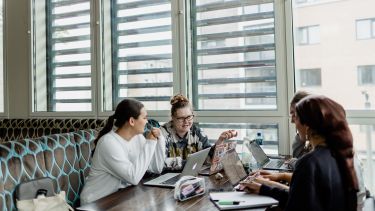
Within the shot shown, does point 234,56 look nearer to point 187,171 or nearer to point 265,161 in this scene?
point 265,161

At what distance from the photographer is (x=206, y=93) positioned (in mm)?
3217

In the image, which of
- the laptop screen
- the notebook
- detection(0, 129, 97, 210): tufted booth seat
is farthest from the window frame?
the laptop screen

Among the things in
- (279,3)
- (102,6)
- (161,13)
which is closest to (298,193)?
(279,3)

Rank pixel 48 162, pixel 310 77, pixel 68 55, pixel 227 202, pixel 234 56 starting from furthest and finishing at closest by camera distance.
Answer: pixel 68 55 → pixel 234 56 → pixel 310 77 → pixel 48 162 → pixel 227 202

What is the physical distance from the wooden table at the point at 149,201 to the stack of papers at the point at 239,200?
0.12 feet

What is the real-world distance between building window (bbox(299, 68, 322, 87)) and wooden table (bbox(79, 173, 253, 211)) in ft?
4.56

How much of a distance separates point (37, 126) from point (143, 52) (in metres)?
1.39

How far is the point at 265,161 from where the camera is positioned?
2430 mm

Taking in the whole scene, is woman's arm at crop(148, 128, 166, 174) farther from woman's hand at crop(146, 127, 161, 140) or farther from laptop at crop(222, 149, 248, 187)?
laptop at crop(222, 149, 248, 187)

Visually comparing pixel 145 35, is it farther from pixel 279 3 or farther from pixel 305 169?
pixel 305 169

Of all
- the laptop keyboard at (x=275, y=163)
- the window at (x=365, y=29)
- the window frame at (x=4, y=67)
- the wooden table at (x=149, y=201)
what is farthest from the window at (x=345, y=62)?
the window frame at (x=4, y=67)

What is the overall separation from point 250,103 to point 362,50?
98 centimetres

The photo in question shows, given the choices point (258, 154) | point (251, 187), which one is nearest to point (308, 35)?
point (258, 154)

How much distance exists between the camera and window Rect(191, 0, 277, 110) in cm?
294
